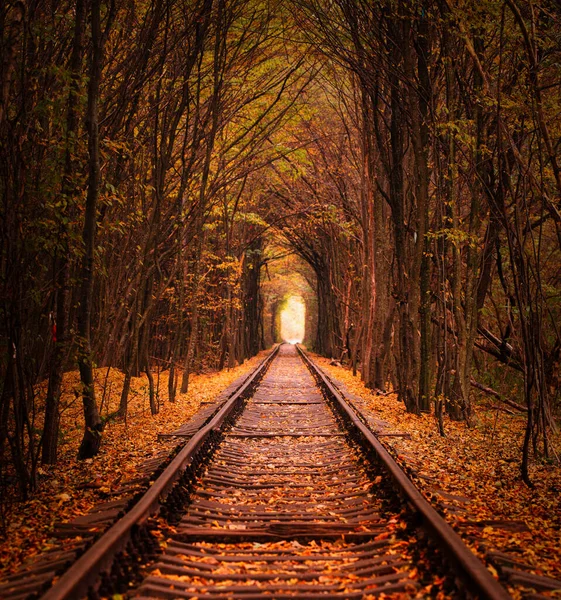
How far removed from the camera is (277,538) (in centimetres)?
372

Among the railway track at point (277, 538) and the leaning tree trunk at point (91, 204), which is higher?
the leaning tree trunk at point (91, 204)

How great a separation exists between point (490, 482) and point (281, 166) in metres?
13.2

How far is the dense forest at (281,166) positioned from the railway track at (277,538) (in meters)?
1.41

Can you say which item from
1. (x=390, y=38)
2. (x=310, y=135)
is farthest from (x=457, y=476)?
(x=310, y=135)

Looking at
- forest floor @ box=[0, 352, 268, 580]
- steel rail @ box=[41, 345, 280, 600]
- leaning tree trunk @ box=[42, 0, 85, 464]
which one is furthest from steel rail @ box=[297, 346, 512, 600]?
leaning tree trunk @ box=[42, 0, 85, 464]

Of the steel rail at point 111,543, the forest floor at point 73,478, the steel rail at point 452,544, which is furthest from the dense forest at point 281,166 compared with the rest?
the steel rail at point 452,544

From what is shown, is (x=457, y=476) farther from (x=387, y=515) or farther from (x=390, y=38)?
(x=390, y=38)

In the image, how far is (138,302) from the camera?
29.8 ft

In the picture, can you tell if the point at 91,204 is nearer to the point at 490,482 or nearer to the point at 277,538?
the point at 277,538

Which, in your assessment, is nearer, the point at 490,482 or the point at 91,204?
the point at 490,482

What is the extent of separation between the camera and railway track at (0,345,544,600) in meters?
2.88

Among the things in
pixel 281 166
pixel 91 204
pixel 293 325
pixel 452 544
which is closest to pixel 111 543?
pixel 452 544

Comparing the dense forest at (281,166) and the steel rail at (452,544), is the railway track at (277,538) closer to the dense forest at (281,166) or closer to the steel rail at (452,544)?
the steel rail at (452,544)

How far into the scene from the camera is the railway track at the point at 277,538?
288cm
